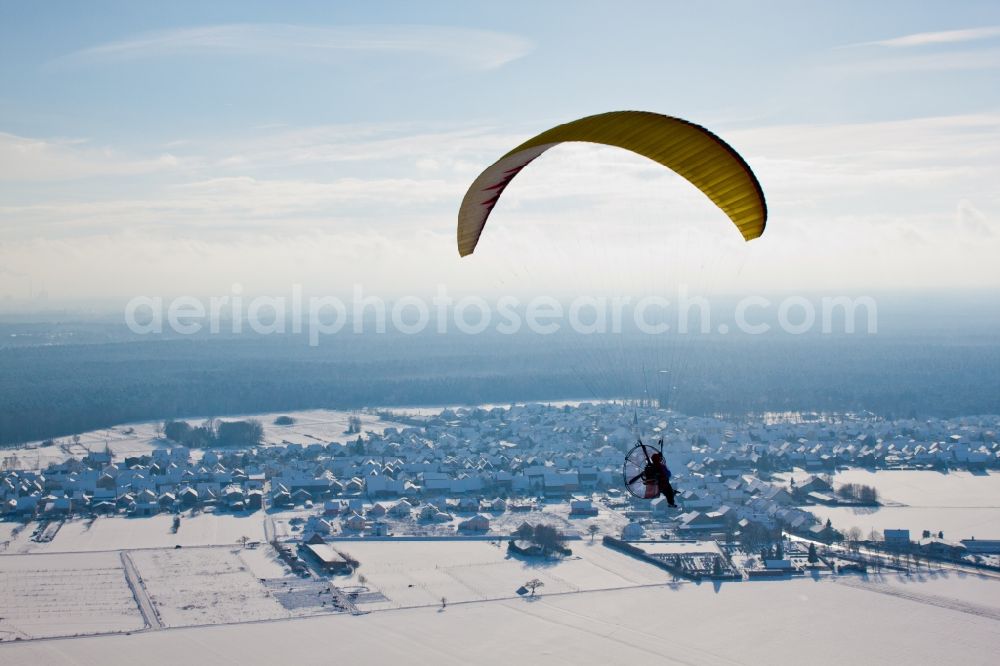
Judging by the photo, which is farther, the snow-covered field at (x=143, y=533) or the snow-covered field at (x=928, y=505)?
the snow-covered field at (x=928, y=505)

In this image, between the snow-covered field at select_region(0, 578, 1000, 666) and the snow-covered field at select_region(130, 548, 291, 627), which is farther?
the snow-covered field at select_region(130, 548, 291, 627)

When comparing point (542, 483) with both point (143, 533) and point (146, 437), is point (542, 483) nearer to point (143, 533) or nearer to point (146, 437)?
point (143, 533)

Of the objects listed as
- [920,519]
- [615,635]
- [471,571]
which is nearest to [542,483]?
[471,571]

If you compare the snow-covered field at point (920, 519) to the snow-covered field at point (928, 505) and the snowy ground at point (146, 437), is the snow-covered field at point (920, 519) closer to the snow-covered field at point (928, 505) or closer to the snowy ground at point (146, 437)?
the snow-covered field at point (928, 505)

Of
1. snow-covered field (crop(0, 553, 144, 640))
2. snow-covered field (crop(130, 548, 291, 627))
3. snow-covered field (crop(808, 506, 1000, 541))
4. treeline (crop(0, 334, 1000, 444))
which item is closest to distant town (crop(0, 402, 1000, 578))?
snow-covered field (crop(808, 506, 1000, 541))

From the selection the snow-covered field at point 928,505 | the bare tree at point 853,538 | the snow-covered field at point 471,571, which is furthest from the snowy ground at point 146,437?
the bare tree at point 853,538

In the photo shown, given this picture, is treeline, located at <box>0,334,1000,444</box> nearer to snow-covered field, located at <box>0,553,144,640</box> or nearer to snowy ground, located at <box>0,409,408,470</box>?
snowy ground, located at <box>0,409,408,470</box>

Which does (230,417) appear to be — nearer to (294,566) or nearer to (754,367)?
(294,566)
